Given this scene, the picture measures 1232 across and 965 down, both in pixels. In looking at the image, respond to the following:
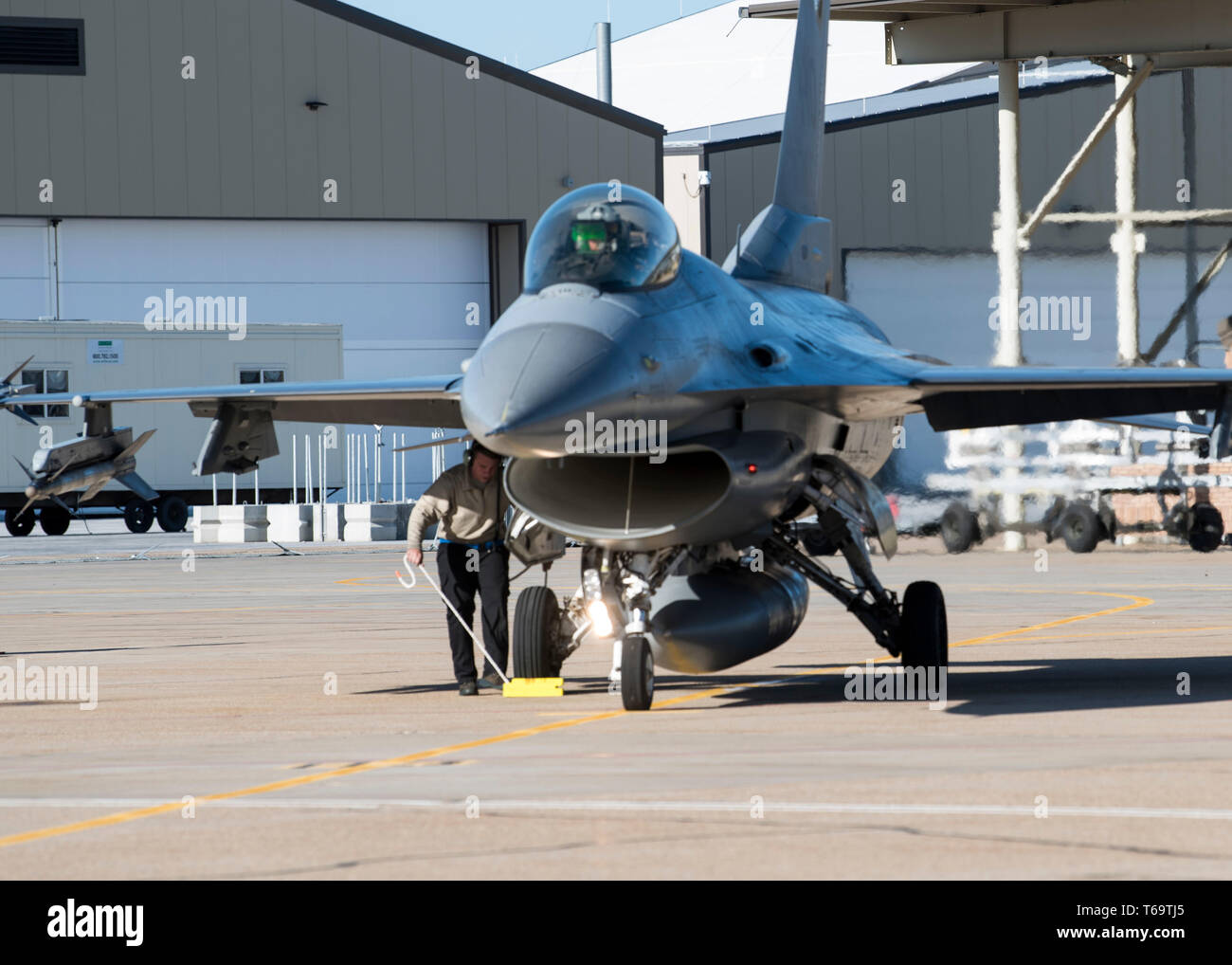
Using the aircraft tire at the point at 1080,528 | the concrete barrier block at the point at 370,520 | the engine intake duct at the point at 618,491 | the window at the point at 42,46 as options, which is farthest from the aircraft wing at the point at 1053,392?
the window at the point at 42,46

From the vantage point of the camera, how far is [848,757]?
8.40 metres

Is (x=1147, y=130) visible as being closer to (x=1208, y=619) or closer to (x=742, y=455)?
(x=1208, y=619)

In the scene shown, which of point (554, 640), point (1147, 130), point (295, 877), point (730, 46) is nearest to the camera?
point (295, 877)

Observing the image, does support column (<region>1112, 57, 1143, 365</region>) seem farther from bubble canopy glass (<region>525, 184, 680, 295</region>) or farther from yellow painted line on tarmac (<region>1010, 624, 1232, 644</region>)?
bubble canopy glass (<region>525, 184, 680, 295</region>)

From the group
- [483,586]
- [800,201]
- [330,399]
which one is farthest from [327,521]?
[483,586]

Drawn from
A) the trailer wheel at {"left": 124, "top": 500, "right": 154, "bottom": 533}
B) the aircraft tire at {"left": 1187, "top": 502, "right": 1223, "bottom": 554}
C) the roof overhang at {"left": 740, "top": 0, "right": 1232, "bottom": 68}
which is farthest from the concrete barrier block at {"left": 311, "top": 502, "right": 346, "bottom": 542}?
the aircraft tire at {"left": 1187, "top": 502, "right": 1223, "bottom": 554}

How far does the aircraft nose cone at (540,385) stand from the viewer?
9.28 m

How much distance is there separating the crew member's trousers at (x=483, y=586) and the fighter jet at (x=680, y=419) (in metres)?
0.45

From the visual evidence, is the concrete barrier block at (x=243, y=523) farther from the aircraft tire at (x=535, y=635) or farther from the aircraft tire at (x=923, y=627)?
the aircraft tire at (x=923, y=627)

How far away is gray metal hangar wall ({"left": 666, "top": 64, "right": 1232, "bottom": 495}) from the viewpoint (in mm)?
40219

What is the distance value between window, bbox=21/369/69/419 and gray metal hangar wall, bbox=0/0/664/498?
7.86 m

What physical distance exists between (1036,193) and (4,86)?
26495mm

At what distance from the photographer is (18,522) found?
37.6m
